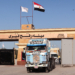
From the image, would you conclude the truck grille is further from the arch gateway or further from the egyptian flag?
the egyptian flag

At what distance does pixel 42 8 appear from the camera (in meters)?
34.9

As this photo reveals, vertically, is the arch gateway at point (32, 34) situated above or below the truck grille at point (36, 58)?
above

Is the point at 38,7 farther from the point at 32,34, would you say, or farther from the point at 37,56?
the point at 37,56

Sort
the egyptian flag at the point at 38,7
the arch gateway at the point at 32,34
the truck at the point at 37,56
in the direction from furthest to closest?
the egyptian flag at the point at 38,7
the arch gateway at the point at 32,34
the truck at the point at 37,56

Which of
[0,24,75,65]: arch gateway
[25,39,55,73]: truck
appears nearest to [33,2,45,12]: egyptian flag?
[0,24,75,65]: arch gateway

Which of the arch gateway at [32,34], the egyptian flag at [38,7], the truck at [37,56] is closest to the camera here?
the truck at [37,56]

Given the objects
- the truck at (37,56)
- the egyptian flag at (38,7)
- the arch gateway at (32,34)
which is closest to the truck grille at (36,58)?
the truck at (37,56)

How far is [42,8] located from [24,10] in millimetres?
3963

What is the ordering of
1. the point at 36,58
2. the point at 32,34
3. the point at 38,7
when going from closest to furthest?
the point at 36,58
the point at 32,34
the point at 38,7

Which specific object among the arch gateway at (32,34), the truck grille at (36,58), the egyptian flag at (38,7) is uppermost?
the egyptian flag at (38,7)

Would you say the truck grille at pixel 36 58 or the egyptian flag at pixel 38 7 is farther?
the egyptian flag at pixel 38 7

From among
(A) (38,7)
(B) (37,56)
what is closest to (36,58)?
(B) (37,56)

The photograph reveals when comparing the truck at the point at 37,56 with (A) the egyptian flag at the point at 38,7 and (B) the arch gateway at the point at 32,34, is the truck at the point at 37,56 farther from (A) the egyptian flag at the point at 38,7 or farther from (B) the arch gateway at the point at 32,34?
(A) the egyptian flag at the point at 38,7

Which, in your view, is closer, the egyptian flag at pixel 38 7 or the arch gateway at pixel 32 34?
the arch gateway at pixel 32 34
